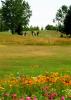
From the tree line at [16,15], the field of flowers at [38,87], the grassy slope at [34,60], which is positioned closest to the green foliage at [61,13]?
the tree line at [16,15]

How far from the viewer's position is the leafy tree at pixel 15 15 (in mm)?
120000

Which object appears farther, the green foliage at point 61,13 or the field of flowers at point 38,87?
the green foliage at point 61,13

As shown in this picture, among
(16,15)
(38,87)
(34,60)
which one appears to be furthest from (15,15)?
(38,87)

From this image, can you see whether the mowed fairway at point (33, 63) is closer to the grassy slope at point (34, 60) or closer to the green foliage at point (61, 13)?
the grassy slope at point (34, 60)

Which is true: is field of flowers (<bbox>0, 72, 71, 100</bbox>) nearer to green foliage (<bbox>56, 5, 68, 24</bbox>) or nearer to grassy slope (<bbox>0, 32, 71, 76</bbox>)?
grassy slope (<bbox>0, 32, 71, 76</bbox>)

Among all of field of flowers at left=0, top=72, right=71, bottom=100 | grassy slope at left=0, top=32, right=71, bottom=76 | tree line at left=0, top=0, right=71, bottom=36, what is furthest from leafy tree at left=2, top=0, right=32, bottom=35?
field of flowers at left=0, top=72, right=71, bottom=100

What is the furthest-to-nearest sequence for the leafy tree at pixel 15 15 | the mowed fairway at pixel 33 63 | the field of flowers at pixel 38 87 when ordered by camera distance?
the leafy tree at pixel 15 15, the mowed fairway at pixel 33 63, the field of flowers at pixel 38 87

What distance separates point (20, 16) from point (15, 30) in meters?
4.92

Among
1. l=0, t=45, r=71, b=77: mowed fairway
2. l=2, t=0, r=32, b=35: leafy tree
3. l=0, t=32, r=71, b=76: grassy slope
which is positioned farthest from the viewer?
l=2, t=0, r=32, b=35: leafy tree

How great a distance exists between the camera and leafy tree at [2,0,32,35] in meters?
120

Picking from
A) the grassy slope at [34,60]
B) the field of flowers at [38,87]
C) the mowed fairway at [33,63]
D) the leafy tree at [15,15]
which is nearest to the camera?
the field of flowers at [38,87]

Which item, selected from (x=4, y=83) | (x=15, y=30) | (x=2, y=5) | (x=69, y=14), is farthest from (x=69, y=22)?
(x=4, y=83)

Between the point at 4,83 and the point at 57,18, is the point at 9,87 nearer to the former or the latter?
the point at 4,83

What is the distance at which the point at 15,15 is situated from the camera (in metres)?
122
